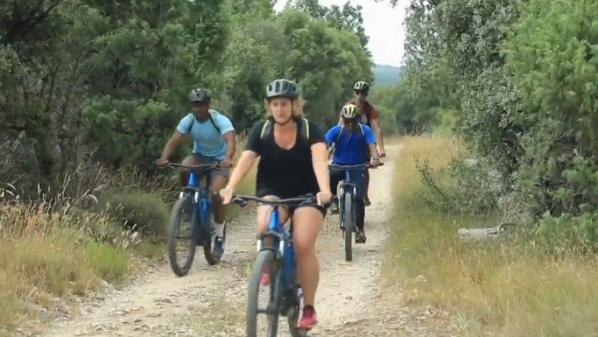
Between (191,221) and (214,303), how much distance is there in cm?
183

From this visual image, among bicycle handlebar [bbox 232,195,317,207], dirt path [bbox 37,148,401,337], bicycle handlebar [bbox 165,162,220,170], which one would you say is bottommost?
dirt path [bbox 37,148,401,337]

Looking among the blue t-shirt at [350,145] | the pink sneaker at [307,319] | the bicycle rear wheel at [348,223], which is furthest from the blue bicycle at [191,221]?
the pink sneaker at [307,319]

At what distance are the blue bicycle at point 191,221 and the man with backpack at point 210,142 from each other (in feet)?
0.47

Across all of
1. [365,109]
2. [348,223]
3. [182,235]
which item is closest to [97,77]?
[365,109]

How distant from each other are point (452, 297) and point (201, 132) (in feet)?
13.7

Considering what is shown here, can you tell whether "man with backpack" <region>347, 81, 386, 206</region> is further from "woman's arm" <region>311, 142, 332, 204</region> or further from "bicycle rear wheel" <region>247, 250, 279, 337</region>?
"bicycle rear wheel" <region>247, 250, 279, 337</region>

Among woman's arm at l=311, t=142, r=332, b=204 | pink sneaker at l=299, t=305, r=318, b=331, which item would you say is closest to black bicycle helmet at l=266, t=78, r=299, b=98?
woman's arm at l=311, t=142, r=332, b=204

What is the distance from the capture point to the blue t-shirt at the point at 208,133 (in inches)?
417

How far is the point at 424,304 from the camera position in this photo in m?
7.90

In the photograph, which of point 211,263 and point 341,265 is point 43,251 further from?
point 341,265

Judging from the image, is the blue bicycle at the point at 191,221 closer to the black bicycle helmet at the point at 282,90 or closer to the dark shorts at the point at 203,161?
the dark shorts at the point at 203,161

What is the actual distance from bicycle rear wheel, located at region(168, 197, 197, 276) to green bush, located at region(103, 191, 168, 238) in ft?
6.05

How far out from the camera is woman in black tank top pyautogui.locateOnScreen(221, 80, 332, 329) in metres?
6.61

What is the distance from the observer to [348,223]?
11.0 meters
